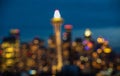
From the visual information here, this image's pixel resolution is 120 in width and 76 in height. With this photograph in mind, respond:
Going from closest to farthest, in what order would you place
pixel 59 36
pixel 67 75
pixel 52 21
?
pixel 67 75, pixel 52 21, pixel 59 36

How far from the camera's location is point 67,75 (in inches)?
358

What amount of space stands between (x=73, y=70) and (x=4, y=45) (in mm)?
33379

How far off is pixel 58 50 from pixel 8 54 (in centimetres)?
843

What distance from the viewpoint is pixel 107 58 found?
37438 millimetres

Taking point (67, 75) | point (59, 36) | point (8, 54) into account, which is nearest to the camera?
point (67, 75)

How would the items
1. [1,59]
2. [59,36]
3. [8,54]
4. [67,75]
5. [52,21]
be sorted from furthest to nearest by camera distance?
[8,54] < [1,59] < [59,36] < [52,21] < [67,75]

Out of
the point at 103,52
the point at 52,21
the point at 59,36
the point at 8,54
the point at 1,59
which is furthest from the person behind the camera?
the point at 103,52

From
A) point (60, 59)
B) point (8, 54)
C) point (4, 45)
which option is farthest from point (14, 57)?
point (60, 59)

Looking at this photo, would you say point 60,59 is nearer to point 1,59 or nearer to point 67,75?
point 1,59

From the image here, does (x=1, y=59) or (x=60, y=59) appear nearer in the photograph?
(x=60, y=59)

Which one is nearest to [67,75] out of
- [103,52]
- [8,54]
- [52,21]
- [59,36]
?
[52,21]

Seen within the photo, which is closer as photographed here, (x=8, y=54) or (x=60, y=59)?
(x=60, y=59)

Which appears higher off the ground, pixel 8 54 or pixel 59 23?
pixel 59 23

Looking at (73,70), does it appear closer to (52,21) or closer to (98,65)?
(52,21)
